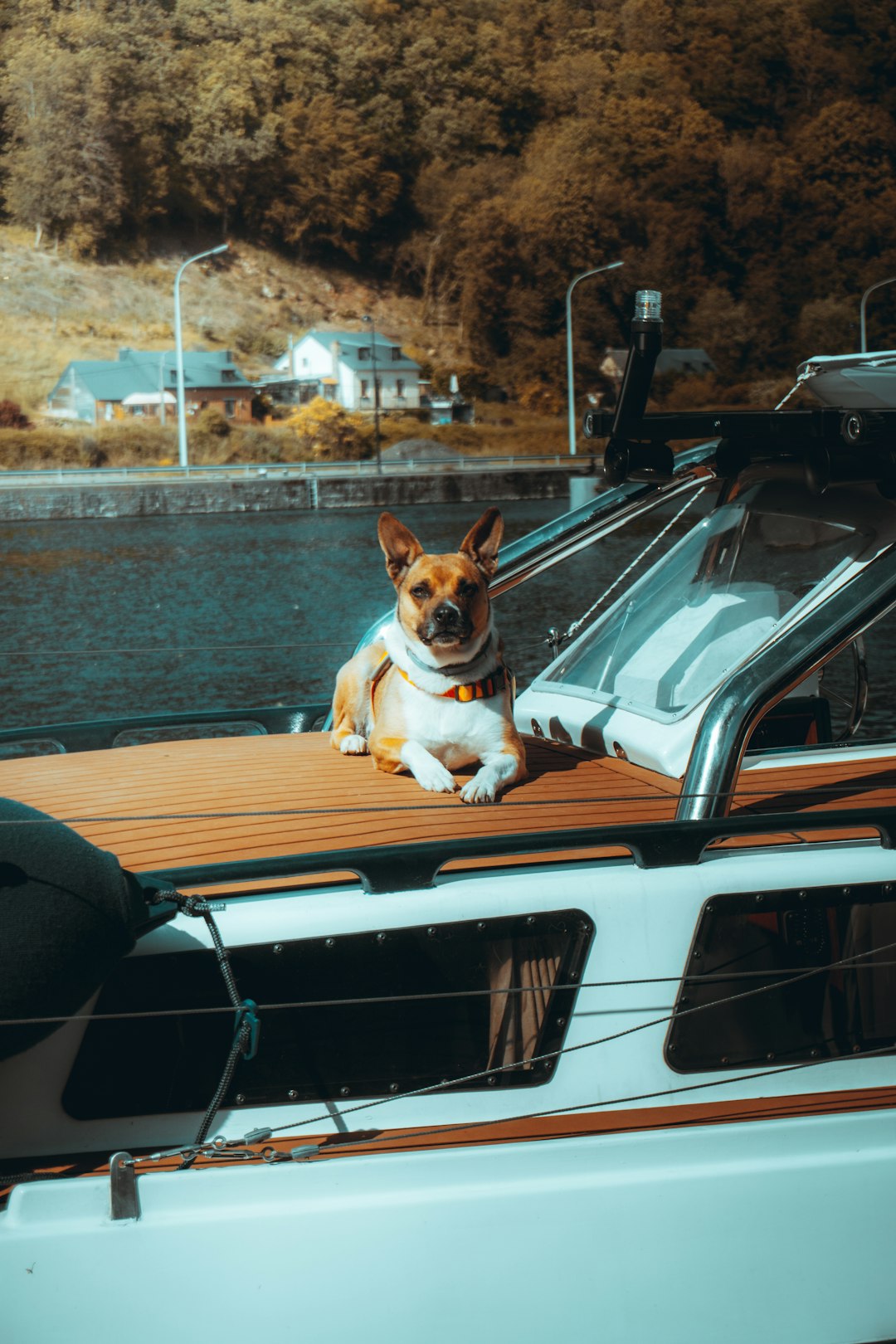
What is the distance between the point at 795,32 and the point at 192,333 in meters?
66.1

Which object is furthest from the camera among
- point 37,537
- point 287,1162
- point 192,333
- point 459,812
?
point 192,333

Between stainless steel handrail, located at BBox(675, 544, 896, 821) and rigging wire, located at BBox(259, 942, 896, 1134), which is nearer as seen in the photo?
rigging wire, located at BBox(259, 942, 896, 1134)

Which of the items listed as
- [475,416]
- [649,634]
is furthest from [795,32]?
[649,634]

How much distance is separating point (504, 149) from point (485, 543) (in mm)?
139757

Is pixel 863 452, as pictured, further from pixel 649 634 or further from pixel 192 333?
pixel 192 333

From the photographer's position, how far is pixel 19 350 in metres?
102

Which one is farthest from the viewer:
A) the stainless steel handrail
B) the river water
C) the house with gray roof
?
the house with gray roof

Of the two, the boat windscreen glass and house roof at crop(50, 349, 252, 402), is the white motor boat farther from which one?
house roof at crop(50, 349, 252, 402)

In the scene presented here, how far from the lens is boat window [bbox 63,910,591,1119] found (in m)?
3.12

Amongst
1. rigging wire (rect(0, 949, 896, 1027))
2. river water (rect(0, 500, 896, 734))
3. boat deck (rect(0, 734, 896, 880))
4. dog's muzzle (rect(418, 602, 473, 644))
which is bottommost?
river water (rect(0, 500, 896, 734))

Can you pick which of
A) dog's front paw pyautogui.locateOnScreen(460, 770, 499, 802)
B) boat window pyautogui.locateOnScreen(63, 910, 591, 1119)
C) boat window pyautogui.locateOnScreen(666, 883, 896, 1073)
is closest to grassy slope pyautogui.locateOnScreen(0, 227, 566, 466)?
dog's front paw pyautogui.locateOnScreen(460, 770, 499, 802)

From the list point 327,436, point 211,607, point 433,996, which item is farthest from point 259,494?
point 433,996

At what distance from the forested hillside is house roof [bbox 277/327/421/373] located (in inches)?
388

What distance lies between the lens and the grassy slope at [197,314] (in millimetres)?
98562
